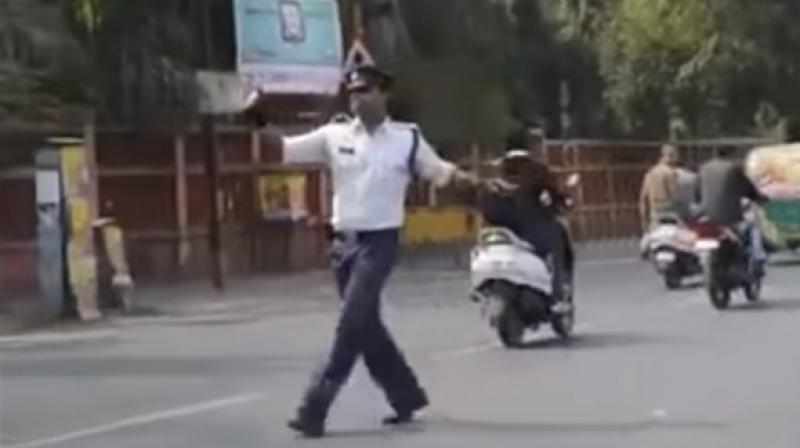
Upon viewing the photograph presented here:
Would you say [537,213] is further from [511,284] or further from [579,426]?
[579,426]

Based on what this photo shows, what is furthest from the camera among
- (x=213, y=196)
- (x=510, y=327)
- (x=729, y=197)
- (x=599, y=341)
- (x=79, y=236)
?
(x=213, y=196)

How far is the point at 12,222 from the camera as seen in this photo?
29000mm

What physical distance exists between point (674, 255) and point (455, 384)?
11415 millimetres

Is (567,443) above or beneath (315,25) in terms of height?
beneath

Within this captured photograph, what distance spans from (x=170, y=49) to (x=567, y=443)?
66.8 ft

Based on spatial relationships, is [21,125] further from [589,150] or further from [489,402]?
[589,150]

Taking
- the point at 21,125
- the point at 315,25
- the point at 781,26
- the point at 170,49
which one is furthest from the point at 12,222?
the point at 781,26

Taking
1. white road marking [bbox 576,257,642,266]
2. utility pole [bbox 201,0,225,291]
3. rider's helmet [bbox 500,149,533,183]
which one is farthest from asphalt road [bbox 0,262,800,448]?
white road marking [bbox 576,257,642,266]

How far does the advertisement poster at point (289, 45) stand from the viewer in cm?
3191

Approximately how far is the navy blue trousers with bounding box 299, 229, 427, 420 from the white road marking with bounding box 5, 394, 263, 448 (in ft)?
4.74

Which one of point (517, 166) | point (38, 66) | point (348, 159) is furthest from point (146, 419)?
point (38, 66)

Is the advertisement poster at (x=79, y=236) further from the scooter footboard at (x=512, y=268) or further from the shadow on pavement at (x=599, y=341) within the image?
the scooter footboard at (x=512, y=268)

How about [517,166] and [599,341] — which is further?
[599,341]

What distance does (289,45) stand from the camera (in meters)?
32.6
